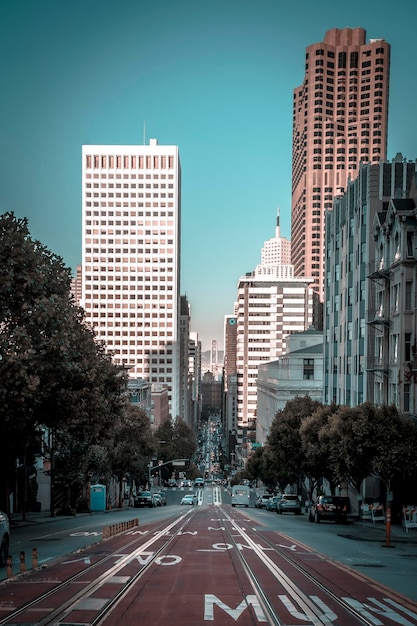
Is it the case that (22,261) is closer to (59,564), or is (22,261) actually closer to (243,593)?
(59,564)

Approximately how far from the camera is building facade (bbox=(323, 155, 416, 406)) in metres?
50.6

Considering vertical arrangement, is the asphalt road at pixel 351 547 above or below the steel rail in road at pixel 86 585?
below

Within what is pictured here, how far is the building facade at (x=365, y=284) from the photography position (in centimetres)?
5059

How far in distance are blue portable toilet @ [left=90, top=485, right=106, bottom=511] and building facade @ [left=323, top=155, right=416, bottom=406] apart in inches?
903

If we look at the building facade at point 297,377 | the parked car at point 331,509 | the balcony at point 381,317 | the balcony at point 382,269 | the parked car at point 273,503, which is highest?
the balcony at point 382,269

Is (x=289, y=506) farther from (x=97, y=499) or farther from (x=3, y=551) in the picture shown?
(x=3, y=551)

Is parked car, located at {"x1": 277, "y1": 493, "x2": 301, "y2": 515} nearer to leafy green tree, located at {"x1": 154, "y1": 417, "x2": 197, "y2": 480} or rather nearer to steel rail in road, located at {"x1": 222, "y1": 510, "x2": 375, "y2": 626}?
steel rail in road, located at {"x1": 222, "y1": 510, "x2": 375, "y2": 626}

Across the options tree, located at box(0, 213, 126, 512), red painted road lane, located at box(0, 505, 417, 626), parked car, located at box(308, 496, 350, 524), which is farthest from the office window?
red painted road lane, located at box(0, 505, 417, 626)

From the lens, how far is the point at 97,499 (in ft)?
230

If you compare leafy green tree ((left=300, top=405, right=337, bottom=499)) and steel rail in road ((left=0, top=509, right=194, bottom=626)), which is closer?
steel rail in road ((left=0, top=509, right=194, bottom=626))

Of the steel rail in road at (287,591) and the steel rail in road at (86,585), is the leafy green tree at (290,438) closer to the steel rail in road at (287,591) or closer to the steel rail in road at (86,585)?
the steel rail in road at (86,585)

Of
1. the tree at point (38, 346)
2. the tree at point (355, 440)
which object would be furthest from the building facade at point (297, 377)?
the tree at point (38, 346)

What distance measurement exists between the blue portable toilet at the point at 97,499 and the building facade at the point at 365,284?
2294 cm

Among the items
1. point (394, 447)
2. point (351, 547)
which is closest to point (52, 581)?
point (351, 547)
